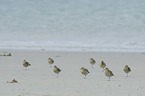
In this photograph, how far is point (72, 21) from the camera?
148 feet

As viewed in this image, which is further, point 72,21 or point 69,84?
point 72,21

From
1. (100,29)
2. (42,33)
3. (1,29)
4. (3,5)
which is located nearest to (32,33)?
(42,33)

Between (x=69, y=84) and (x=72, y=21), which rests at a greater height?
(x=72, y=21)

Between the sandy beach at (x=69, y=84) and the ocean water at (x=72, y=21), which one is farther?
the ocean water at (x=72, y=21)

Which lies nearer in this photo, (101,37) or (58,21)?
(101,37)

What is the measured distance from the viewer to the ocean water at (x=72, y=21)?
38.9 meters

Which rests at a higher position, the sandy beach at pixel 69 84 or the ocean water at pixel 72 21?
the ocean water at pixel 72 21

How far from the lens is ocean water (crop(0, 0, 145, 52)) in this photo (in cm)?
3891

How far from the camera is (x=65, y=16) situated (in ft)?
154

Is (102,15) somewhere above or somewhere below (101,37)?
above

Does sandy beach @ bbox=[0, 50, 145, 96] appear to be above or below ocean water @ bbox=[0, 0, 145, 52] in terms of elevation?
below

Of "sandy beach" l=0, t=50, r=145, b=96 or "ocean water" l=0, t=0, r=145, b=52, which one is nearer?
"sandy beach" l=0, t=50, r=145, b=96

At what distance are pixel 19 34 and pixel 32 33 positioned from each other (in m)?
1.31

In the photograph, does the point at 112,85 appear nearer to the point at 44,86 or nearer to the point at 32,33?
the point at 44,86
